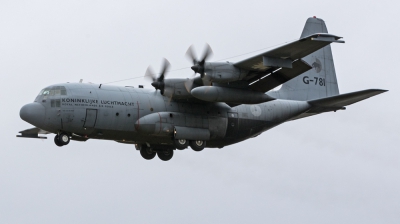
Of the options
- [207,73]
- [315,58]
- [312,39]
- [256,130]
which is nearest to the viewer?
[312,39]

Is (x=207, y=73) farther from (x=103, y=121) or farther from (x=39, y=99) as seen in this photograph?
(x=39, y=99)

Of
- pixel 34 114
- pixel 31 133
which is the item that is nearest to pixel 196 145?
pixel 34 114

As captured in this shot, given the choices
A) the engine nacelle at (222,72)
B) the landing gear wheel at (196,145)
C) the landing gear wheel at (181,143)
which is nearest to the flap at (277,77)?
the engine nacelle at (222,72)

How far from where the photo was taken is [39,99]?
1117 inches

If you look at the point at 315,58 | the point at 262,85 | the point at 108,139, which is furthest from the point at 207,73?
the point at 315,58

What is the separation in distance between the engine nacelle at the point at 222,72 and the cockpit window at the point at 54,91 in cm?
530

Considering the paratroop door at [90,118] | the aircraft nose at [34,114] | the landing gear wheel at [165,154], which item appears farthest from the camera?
the landing gear wheel at [165,154]

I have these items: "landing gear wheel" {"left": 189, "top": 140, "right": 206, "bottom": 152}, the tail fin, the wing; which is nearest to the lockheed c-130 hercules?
"landing gear wheel" {"left": 189, "top": 140, "right": 206, "bottom": 152}

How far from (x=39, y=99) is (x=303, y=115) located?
1098 cm

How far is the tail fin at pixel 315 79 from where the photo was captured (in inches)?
1293

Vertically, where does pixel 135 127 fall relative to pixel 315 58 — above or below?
below

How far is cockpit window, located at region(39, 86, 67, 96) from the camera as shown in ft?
93.0

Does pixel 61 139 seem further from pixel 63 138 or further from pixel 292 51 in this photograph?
pixel 292 51

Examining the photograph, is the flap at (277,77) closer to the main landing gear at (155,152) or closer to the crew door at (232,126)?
the crew door at (232,126)
